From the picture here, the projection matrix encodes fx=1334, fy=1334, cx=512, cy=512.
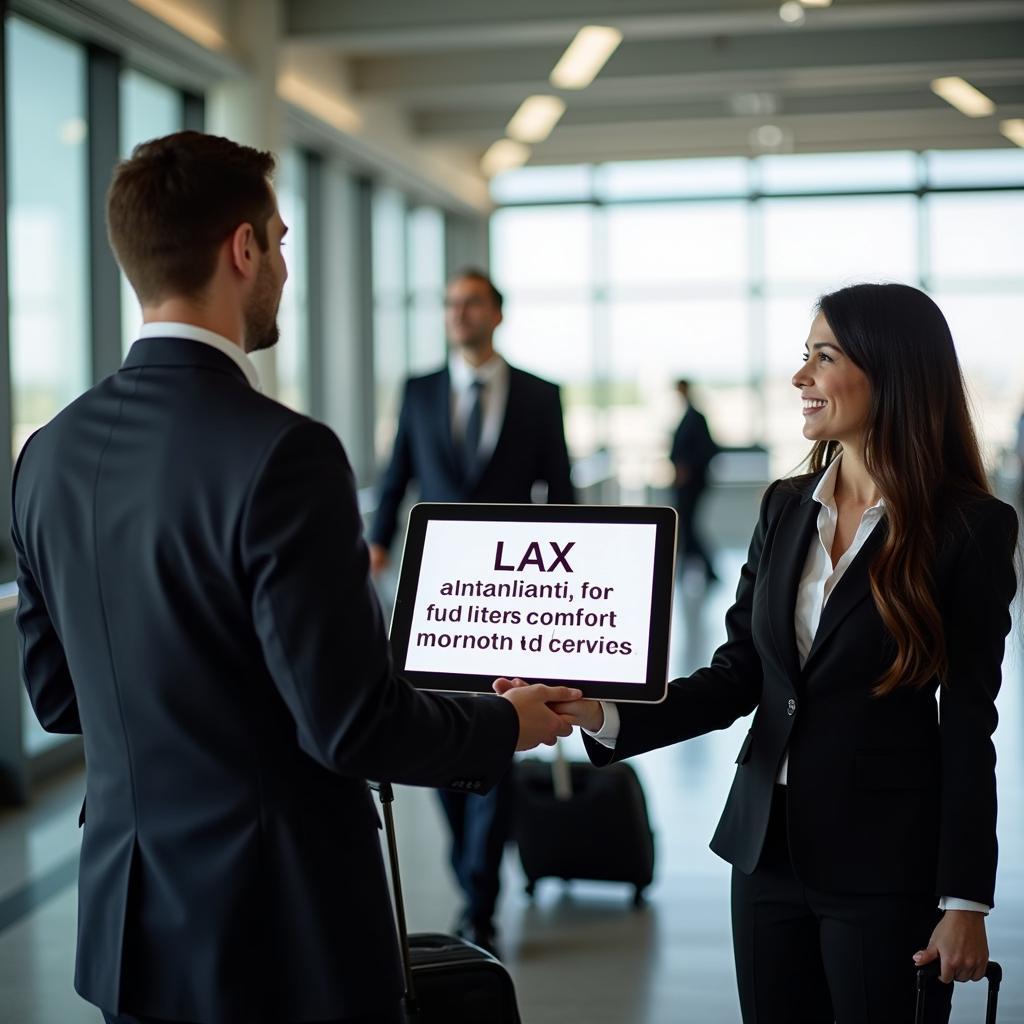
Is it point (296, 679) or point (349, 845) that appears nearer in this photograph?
point (296, 679)

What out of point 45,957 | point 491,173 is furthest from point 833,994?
point 491,173

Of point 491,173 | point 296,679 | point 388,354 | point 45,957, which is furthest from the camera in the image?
point 491,173

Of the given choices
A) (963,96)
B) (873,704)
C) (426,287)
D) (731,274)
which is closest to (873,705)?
(873,704)

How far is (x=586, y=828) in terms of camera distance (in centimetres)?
425

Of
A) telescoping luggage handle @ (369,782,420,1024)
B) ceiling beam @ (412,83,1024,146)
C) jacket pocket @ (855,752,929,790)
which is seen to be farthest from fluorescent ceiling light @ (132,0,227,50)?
jacket pocket @ (855,752,929,790)

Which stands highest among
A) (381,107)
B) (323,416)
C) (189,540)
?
(381,107)

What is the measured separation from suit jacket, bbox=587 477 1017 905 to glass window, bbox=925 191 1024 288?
15.3 metres

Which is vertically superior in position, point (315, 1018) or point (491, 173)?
point (491, 173)

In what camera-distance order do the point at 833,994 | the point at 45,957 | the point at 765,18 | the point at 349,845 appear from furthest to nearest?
the point at 765,18
the point at 45,957
the point at 833,994
the point at 349,845

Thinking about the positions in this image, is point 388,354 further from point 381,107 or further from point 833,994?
point 833,994

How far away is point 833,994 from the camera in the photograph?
6.43ft

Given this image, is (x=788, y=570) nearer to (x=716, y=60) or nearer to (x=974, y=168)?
(x=716, y=60)

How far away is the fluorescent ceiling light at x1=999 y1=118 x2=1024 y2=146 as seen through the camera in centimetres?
1351

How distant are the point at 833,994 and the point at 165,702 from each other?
109cm
